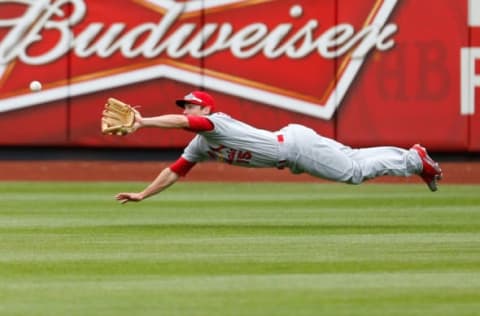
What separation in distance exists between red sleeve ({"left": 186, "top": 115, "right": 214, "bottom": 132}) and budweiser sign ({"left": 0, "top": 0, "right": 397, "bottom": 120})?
9255mm

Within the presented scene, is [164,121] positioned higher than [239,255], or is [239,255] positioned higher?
[164,121]

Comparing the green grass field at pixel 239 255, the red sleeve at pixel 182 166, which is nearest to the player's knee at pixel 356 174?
the green grass field at pixel 239 255

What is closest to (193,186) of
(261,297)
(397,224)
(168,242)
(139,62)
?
(139,62)

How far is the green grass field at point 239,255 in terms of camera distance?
7723 millimetres

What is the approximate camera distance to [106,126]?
38.2 feet

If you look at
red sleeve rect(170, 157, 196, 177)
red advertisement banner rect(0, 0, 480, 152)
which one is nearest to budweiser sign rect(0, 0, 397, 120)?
red advertisement banner rect(0, 0, 480, 152)

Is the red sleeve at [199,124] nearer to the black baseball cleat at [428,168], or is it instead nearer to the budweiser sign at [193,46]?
the black baseball cleat at [428,168]

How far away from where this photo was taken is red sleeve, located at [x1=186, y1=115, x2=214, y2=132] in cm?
1159

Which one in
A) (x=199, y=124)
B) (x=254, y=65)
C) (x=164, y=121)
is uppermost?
(x=164, y=121)

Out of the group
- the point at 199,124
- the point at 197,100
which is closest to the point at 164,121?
the point at 199,124

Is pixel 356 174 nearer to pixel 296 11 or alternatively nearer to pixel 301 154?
pixel 301 154

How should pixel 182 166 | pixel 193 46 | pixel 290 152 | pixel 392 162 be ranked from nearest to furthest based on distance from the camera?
pixel 290 152, pixel 392 162, pixel 182 166, pixel 193 46

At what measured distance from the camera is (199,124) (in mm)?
11664

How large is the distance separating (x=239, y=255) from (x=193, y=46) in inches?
445
